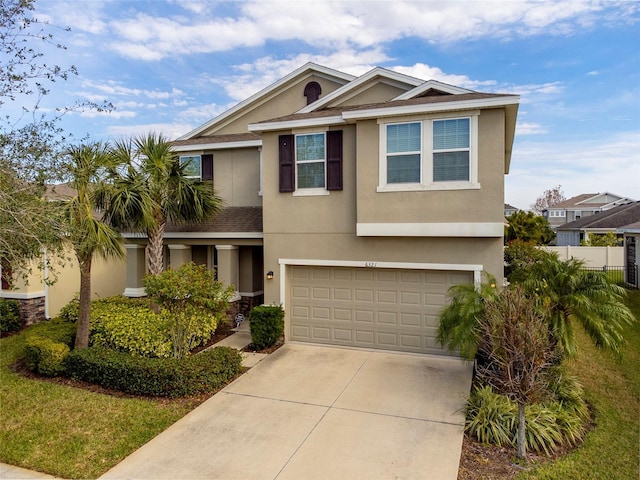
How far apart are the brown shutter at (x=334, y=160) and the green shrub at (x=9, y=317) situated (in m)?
10.9

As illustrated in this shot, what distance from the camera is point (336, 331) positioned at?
10492 mm

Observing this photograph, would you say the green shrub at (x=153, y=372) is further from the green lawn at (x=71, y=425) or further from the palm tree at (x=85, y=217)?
the palm tree at (x=85, y=217)

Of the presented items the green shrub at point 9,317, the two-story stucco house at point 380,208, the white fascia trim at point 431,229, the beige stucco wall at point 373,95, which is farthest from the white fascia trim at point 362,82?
the green shrub at point 9,317

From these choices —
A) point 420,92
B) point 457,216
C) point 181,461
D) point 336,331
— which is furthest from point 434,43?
point 181,461

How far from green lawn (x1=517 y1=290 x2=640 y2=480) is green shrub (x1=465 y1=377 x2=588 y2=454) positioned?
23cm

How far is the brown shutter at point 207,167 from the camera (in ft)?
46.1

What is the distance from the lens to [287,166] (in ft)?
35.0

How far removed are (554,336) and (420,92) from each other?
615cm

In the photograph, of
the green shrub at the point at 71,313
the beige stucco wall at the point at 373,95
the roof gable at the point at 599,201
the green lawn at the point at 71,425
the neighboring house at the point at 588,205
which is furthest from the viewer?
the roof gable at the point at 599,201

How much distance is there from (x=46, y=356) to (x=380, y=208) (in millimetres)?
8091

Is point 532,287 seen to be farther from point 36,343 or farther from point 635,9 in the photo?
point 36,343

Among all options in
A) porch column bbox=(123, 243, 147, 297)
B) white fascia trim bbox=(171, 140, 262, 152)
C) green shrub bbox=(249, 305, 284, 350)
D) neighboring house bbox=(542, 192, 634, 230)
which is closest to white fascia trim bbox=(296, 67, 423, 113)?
white fascia trim bbox=(171, 140, 262, 152)

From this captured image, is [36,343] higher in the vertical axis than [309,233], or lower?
lower

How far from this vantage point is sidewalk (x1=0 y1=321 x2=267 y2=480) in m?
5.12
